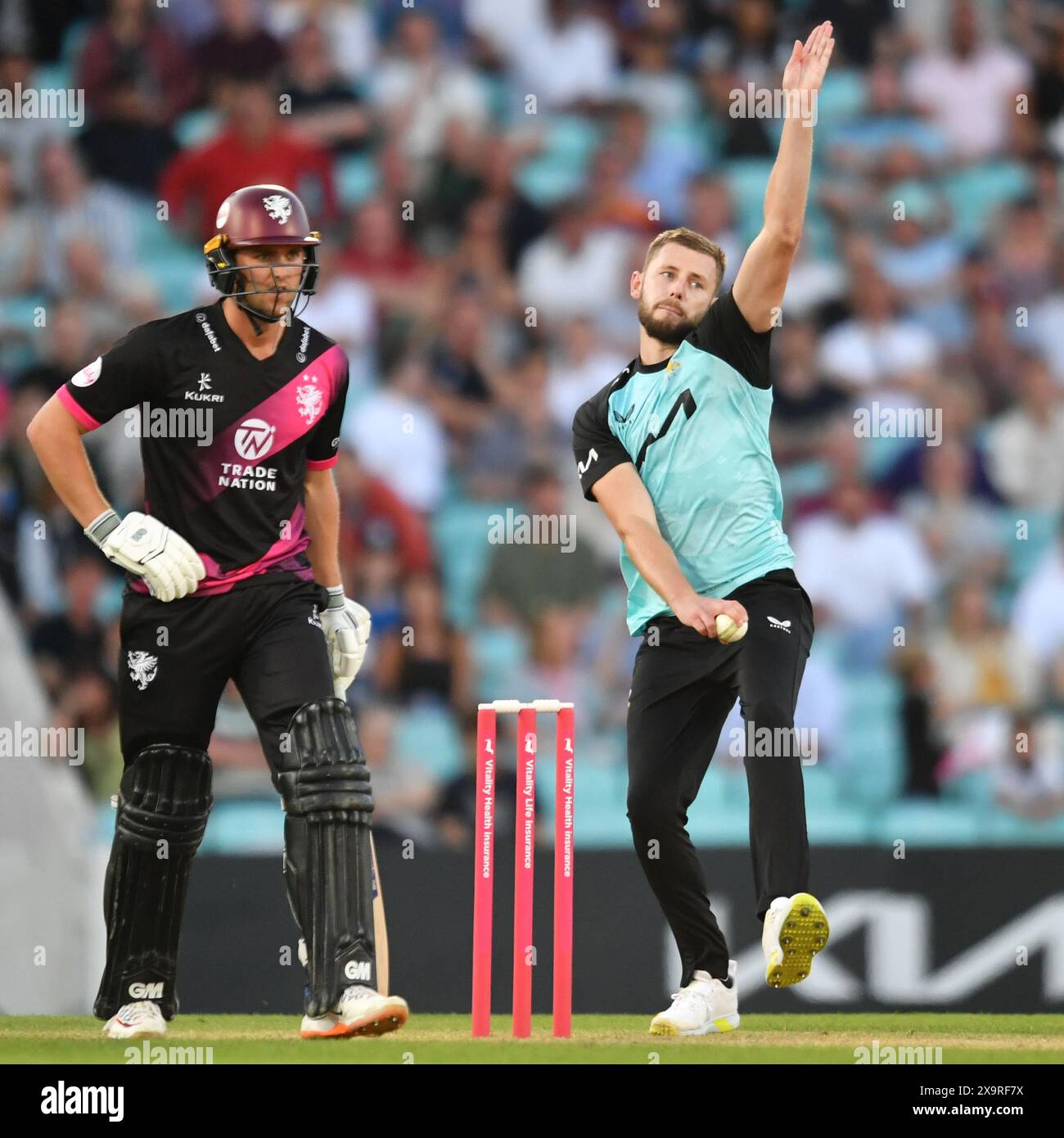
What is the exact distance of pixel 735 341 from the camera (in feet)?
→ 18.5

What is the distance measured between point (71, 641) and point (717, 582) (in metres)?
4.18

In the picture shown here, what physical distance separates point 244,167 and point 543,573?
278 centimetres

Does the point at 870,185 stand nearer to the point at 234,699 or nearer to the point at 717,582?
the point at 234,699

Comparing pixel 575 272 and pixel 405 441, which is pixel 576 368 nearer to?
pixel 575 272

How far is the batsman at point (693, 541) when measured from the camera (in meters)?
5.47

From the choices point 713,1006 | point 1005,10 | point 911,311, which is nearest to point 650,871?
point 713,1006

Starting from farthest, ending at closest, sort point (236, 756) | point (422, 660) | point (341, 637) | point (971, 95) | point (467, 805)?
point (971, 95) < point (422, 660) < point (236, 756) < point (467, 805) < point (341, 637)

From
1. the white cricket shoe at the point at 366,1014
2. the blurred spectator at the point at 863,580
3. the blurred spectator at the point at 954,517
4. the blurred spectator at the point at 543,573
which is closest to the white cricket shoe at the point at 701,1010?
the white cricket shoe at the point at 366,1014

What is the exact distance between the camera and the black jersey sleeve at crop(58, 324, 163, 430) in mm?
5242

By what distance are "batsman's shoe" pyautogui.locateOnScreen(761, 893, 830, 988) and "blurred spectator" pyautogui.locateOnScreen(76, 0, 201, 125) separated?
23.1ft

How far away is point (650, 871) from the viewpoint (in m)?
5.64

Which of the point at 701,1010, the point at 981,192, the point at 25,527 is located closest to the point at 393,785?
the point at 25,527

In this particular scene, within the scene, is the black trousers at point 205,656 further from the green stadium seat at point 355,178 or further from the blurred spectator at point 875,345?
the green stadium seat at point 355,178

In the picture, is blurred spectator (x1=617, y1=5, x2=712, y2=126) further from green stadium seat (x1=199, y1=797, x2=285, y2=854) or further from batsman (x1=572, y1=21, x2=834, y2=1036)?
batsman (x1=572, y1=21, x2=834, y2=1036)
